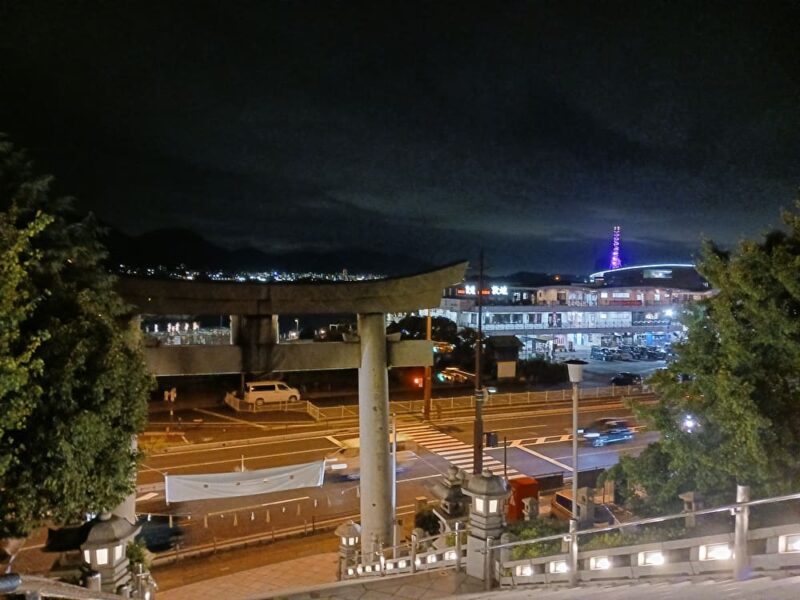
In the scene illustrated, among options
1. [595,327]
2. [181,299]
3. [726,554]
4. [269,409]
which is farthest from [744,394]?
[595,327]

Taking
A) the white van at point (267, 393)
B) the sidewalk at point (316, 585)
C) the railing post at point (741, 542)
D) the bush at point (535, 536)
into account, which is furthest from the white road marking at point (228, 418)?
the railing post at point (741, 542)

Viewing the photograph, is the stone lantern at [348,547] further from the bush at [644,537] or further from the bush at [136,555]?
the bush at [644,537]

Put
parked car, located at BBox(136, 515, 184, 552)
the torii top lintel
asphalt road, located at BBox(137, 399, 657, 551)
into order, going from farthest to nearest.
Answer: asphalt road, located at BBox(137, 399, 657, 551), parked car, located at BBox(136, 515, 184, 552), the torii top lintel

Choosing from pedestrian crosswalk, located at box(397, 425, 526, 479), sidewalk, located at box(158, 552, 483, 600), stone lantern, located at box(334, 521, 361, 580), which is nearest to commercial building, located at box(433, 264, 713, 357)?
pedestrian crosswalk, located at box(397, 425, 526, 479)

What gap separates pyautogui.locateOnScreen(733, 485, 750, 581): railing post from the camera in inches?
197

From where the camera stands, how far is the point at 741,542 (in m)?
5.17

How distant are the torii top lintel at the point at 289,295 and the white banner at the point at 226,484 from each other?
660 centimetres

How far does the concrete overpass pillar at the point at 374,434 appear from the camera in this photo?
1357cm

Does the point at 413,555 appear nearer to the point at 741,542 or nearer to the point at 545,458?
the point at 741,542

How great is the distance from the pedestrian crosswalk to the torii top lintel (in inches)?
457

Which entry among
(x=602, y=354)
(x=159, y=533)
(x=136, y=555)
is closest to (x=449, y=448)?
(x=159, y=533)

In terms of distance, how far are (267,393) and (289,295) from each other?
75.0ft

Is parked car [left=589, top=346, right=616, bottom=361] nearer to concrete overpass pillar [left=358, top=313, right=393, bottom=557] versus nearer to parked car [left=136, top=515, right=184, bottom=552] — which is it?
parked car [left=136, top=515, right=184, bottom=552]

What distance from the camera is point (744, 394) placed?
363 inches
